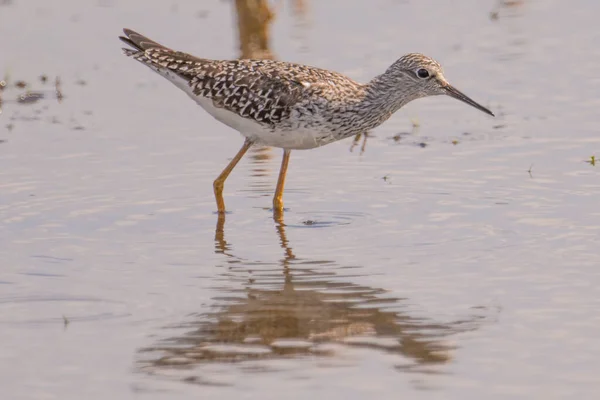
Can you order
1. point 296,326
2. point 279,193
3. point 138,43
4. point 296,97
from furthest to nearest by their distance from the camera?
point 138,43 → point 279,193 → point 296,97 → point 296,326

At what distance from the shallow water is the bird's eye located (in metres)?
1.20

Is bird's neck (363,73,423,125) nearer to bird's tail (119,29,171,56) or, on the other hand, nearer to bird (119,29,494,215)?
bird (119,29,494,215)

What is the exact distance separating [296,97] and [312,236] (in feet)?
5.36

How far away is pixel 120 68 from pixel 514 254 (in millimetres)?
9998

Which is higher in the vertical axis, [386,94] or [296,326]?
[386,94]

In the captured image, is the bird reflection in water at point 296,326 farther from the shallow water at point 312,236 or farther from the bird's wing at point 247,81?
the bird's wing at point 247,81

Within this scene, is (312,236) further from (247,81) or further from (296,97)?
→ (247,81)

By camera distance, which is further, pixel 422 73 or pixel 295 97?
pixel 422 73

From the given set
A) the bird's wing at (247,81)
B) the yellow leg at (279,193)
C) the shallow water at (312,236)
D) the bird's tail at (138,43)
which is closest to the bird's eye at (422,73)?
the bird's wing at (247,81)

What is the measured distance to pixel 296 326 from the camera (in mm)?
9406

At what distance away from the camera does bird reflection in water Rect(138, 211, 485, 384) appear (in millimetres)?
8664

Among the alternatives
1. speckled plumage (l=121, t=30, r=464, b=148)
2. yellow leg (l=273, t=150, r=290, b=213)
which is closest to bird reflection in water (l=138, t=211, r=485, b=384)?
yellow leg (l=273, t=150, r=290, b=213)

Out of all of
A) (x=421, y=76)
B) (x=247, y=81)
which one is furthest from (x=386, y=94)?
(x=247, y=81)

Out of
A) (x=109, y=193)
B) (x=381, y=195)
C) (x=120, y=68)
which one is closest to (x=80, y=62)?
(x=120, y=68)
